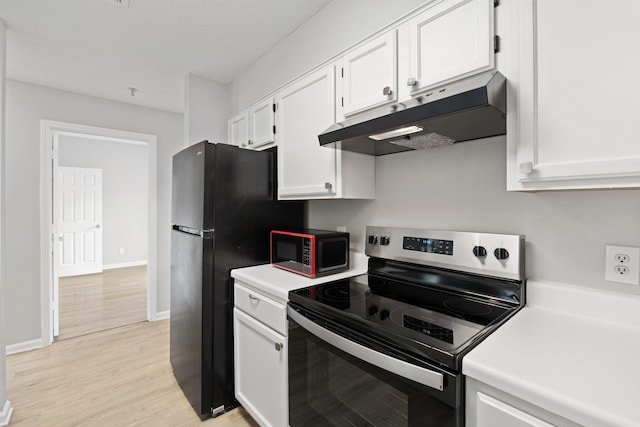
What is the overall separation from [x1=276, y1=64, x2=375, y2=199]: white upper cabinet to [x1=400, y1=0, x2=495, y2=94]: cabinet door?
0.50 metres

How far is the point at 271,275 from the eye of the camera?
1.72m

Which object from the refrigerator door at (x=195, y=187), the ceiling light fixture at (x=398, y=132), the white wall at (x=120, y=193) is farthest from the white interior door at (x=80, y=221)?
the ceiling light fixture at (x=398, y=132)

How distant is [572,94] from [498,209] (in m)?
0.53

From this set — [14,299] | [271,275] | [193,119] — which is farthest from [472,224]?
[14,299]

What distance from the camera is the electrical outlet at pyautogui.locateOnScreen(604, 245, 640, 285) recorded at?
38.1 inches

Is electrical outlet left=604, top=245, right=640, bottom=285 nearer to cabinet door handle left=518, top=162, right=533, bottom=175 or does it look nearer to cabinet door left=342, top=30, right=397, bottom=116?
cabinet door handle left=518, top=162, right=533, bottom=175

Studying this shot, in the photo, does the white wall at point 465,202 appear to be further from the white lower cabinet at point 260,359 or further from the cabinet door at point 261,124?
the white lower cabinet at point 260,359

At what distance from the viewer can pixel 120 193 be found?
597 centimetres

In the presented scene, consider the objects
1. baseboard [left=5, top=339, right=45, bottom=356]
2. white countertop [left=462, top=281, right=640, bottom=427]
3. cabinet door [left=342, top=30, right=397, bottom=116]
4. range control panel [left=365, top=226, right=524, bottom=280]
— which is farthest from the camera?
baseboard [left=5, top=339, right=45, bottom=356]

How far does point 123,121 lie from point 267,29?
7.17ft

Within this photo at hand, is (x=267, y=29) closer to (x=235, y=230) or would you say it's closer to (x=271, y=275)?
(x=235, y=230)

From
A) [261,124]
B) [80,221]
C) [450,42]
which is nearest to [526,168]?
[450,42]

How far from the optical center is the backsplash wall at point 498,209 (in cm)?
103

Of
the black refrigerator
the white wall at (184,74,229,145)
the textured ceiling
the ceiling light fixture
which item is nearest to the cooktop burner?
the ceiling light fixture
